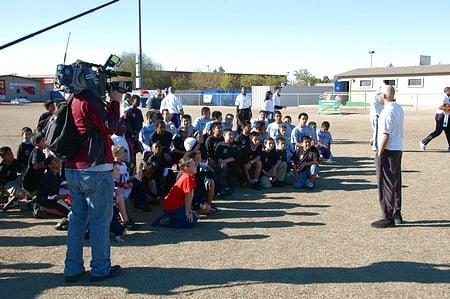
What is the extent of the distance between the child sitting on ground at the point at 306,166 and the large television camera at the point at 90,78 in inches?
217

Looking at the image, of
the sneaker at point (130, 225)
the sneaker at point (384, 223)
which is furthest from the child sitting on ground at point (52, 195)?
the sneaker at point (384, 223)

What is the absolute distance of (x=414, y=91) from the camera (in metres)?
45.0

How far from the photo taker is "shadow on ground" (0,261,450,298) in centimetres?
441

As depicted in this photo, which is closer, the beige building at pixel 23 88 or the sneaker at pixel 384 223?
the sneaker at pixel 384 223

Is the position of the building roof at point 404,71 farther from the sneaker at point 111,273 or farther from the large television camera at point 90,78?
the sneaker at point 111,273

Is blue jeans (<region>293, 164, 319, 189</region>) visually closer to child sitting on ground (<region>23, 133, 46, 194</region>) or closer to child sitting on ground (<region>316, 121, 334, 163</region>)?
child sitting on ground (<region>316, 121, 334, 163</region>)

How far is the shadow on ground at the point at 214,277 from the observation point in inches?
173

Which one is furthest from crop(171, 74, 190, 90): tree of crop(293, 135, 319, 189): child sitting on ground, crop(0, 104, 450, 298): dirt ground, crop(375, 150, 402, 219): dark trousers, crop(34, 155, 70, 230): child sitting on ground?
crop(375, 150, 402, 219): dark trousers

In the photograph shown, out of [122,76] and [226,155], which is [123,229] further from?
[226,155]

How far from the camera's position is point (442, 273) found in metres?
4.75

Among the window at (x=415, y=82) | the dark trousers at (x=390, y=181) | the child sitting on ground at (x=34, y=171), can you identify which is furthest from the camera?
the window at (x=415, y=82)

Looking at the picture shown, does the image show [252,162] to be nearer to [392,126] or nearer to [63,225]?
[392,126]

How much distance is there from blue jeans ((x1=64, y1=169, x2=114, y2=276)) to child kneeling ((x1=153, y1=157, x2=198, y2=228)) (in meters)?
1.98

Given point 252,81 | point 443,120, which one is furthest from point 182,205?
point 252,81
